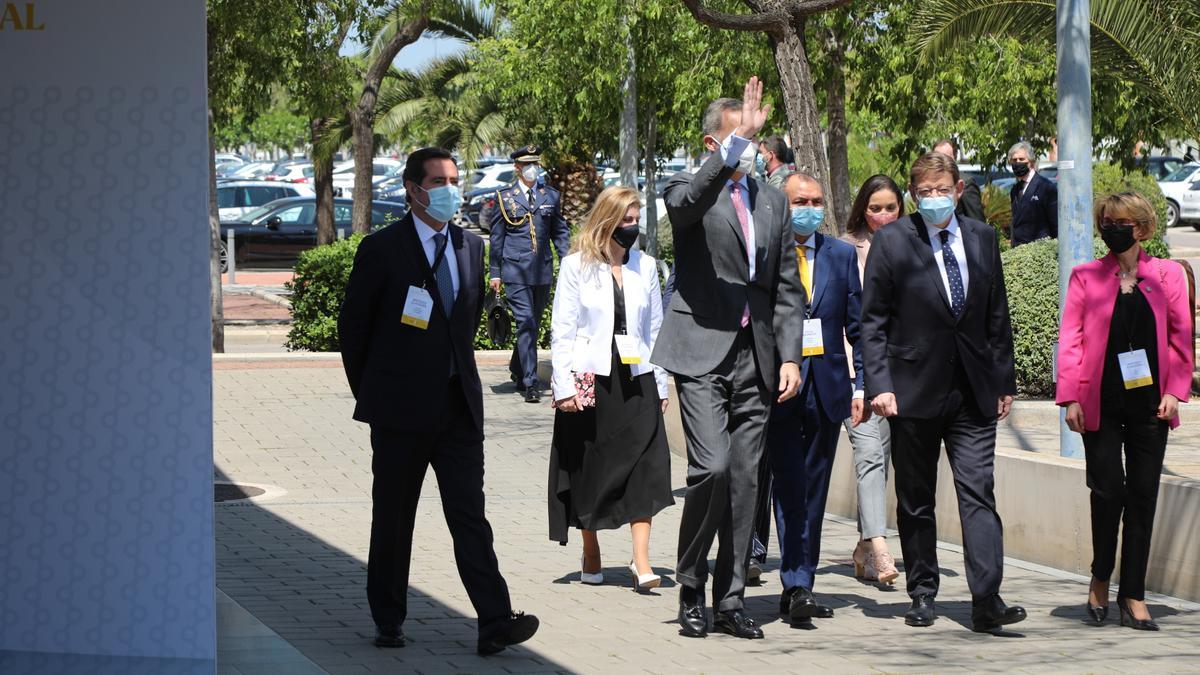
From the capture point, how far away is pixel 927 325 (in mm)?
7340

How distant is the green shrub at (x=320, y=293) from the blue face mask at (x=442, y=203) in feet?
34.8

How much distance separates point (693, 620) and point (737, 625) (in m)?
0.17

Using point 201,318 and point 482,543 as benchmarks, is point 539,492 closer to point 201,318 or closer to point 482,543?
point 482,543

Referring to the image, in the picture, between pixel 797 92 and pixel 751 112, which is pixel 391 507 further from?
pixel 797 92

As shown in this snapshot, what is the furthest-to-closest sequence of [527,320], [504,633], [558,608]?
1. [527,320]
2. [558,608]
3. [504,633]

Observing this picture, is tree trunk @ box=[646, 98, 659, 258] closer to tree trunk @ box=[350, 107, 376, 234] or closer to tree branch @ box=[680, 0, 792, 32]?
tree trunk @ box=[350, 107, 376, 234]

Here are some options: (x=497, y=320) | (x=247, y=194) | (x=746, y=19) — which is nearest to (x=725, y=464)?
(x=746, y=19)

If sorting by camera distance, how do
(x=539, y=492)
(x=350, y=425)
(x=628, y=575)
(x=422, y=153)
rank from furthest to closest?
(x=350, y=425) → (x=539, y=492) → (x=628, y=575) → (x=422, y=153)

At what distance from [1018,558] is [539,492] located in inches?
127

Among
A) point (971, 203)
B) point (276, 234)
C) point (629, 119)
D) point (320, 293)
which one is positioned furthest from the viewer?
point (276, 234)

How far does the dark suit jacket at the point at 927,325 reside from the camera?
7305 millimetres

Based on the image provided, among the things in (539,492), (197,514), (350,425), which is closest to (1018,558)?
(539,492)

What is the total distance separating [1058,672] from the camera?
6535mm

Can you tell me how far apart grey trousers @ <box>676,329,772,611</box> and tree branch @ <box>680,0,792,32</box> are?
6.31 metres
